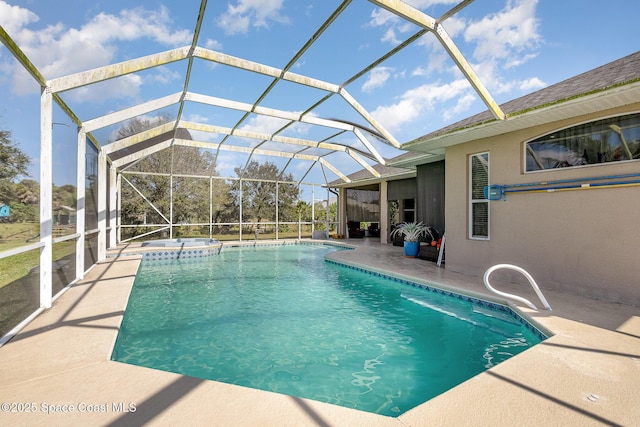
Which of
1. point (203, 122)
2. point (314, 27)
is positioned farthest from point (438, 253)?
point (203, 122)

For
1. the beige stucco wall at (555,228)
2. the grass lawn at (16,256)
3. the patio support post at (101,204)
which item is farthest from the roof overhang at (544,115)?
the patio support post at (101,204)

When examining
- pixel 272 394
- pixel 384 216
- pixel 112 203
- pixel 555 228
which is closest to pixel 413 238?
pixel 555 228

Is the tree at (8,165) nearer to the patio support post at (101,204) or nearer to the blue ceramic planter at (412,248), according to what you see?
the patio support post at (101,204)

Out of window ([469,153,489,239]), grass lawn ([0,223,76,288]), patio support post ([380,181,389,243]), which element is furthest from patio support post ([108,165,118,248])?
window ([469,153,489,239])

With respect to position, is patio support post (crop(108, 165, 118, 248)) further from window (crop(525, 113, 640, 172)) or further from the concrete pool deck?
window (crop(525, 113, 640, 172))

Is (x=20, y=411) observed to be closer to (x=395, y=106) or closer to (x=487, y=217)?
(x=487, y=217)

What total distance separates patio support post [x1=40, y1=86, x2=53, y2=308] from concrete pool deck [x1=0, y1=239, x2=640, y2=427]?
690mm

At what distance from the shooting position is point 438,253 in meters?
8.06

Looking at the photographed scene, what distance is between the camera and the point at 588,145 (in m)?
4.82

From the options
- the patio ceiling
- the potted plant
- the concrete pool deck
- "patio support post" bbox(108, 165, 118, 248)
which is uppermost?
the patio ceiling

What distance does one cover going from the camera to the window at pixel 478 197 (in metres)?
6.38

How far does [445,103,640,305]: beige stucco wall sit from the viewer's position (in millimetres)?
4379

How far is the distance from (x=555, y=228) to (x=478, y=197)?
161 centimetres

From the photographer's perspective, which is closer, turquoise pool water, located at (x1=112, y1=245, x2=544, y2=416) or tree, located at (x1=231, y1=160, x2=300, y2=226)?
turquoise pool water, located at (x1=112, y1=245, x2=544, y2=416)
